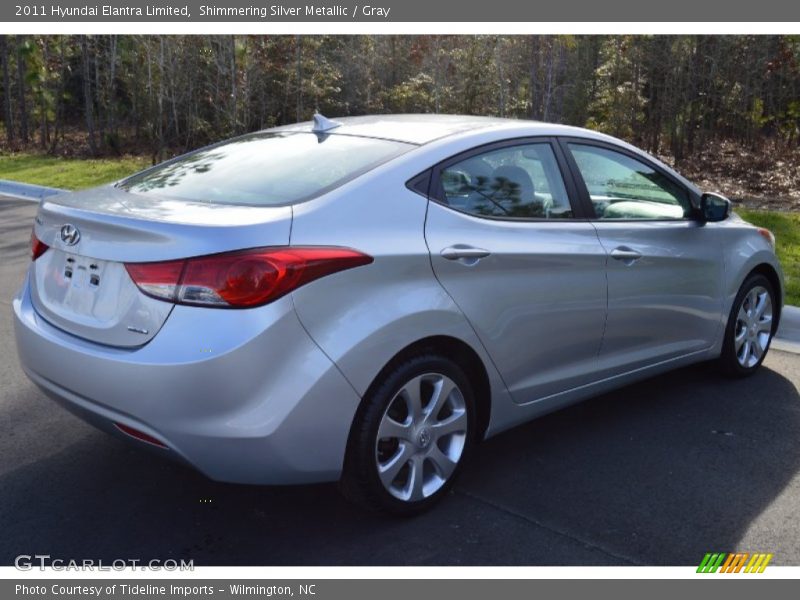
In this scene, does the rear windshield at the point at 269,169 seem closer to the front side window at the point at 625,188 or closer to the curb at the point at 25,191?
the front side window at the point at 625,188

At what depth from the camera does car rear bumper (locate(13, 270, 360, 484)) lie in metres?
3.02

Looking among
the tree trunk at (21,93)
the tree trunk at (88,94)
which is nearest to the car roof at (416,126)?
the tree trunk at (88,94)

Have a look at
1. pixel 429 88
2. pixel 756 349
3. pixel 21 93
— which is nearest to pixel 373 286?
pixel 756 349

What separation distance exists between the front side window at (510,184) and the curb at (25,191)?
12025mm

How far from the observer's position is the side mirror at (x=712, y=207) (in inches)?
199

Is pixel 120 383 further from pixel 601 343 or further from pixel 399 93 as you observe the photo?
pixel 399 93

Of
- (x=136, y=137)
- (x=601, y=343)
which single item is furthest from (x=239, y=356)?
→ (x=136, y=137)

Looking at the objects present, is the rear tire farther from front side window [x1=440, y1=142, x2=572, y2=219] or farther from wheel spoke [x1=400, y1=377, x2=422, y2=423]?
wheel spoke [x1=400, y1=377, x2=422, y2=423]

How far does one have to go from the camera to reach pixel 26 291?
387cm

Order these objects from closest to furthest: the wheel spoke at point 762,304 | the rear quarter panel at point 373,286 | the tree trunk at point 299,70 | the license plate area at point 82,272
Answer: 1. the rear quarter panel at point 373,286
2. the license plate area at point 82,272
3. the wheel spoke at point 762,304
4. the tree trunk at point 299,70

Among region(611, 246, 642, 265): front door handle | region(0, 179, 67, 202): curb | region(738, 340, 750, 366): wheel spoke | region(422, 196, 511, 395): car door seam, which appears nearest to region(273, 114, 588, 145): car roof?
region(422, 196, 511, 395): car door seam

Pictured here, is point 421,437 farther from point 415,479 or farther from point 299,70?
point 299,70

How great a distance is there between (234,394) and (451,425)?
1044 millimetres

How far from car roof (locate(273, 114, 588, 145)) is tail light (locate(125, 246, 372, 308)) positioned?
1051 mm
